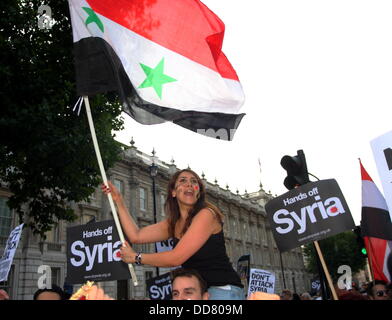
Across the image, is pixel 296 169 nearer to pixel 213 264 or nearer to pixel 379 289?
pixel 379 289

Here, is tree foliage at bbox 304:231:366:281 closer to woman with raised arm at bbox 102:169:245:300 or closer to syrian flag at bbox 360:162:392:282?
syrian flag at bbox 360:162:392:282

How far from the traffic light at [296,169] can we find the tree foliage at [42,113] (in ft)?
20.1

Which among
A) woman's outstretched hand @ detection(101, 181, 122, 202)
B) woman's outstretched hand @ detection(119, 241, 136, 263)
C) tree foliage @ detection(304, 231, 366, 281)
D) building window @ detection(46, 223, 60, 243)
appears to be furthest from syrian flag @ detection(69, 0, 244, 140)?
tree foliage @ detection(304, 231, 366, 281)

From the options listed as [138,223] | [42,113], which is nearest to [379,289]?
[42,113]

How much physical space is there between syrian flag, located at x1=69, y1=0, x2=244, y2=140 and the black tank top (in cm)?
167

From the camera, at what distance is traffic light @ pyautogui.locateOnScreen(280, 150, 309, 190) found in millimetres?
5523

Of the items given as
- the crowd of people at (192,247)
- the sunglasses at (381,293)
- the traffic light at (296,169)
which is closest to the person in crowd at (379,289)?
the sunglasses at (381,293)

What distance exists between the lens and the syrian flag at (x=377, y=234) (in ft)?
17.2

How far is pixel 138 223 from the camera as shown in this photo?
3194cm

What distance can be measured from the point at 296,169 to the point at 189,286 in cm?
331

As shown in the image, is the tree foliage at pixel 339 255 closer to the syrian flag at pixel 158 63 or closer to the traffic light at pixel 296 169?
the traffic light at pixel 296 169
